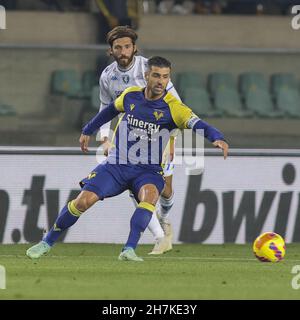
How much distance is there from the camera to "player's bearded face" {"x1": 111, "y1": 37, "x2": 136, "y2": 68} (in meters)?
12.0

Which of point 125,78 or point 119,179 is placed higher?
point 125,78

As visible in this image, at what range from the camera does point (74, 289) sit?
8.68 metres

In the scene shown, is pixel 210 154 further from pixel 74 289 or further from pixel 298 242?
pixel 74 289

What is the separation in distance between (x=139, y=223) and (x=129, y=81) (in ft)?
6.51

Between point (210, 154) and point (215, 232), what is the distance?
879 mm

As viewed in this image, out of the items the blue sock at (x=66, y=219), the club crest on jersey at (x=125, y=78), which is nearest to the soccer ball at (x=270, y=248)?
the blue sock at (x=66, y=219)

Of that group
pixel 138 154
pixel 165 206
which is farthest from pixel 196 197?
pixel 138 154

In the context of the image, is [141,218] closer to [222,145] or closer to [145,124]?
[145,124]

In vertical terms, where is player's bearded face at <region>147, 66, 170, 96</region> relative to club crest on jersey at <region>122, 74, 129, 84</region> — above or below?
below

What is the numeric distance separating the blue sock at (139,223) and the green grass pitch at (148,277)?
223 mm

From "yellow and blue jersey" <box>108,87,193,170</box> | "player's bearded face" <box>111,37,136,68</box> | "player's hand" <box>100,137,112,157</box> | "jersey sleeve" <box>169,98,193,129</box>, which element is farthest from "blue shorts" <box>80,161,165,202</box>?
"player's bearded face" <box>111,37,136,68</box>

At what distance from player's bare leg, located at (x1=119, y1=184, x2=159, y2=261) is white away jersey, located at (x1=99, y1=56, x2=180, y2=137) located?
1446mm

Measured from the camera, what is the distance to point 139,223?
428 inches

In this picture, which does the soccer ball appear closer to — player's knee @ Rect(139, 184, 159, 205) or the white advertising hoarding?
player's knee @ Rect(139, 184, 159, 205)
